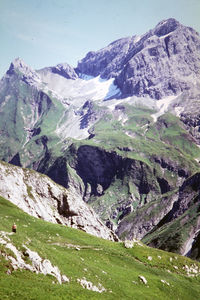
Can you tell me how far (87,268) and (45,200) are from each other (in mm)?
57641

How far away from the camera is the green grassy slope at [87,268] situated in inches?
1161

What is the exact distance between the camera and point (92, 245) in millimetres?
61281

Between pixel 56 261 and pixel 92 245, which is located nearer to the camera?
pixel 56 261

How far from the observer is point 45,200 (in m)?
97.8

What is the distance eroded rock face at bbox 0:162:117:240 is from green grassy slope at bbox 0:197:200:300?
11643mm

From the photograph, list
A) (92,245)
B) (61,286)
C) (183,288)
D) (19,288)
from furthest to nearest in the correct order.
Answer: (92,245) → (183,288) → (61,286) → (19,288)

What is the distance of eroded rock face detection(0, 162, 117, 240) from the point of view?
3477 inches

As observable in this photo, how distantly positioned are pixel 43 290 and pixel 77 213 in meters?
73.2

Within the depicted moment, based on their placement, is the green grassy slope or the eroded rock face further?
the eroded rock face

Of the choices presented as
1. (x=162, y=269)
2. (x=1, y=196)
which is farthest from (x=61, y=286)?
(x=1, y=196)

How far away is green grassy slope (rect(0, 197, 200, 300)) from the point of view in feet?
96.7

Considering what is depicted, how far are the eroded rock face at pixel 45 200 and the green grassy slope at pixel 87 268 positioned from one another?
11643mm

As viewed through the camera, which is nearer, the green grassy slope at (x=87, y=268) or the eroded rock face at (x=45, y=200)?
the green grassy slope at (x=87, y=268)

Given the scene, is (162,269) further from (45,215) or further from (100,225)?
(100,225)
